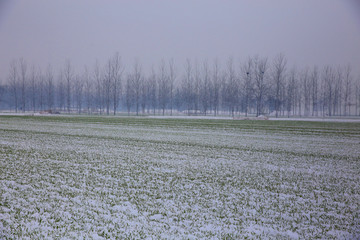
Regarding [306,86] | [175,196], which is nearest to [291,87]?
[306,86]

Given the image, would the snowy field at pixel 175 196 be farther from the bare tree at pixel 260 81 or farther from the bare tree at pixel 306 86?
the bare tree at pixel 306 86

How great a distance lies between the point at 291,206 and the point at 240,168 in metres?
3.62

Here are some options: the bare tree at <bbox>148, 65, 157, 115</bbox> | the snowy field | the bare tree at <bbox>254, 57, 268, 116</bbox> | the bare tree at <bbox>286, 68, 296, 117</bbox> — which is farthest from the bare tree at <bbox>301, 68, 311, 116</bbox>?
the snowy field

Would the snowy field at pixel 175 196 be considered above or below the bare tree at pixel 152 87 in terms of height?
below

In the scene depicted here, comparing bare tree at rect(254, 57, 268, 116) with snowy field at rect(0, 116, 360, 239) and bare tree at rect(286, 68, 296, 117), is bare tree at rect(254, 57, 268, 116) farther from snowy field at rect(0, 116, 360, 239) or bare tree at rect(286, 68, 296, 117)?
snowy field at rect(0, 116, 360, 239)

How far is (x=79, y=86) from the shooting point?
7200 cm

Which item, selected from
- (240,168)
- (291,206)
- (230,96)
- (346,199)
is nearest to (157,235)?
(291,206)

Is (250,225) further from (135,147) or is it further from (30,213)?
(135,147)

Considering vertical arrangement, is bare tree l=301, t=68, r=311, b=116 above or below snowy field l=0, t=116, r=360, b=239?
above

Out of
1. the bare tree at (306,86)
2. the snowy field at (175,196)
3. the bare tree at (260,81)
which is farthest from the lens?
the bare tree at (306,86)

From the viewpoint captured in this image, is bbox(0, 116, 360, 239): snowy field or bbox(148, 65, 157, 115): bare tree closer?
bbox(0, 116, 360, 239): snowy field

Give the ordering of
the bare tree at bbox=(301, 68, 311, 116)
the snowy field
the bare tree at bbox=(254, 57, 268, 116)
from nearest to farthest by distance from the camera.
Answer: the snowy field → the bare tree at bbox=(254, 57, 268, 116) → the bare tree at bbox=(301, 68, 311, 116)

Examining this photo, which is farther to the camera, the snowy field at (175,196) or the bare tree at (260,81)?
the bare tree at (260,81)

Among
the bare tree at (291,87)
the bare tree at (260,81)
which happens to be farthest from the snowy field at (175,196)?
the bare tree at (291,87)
